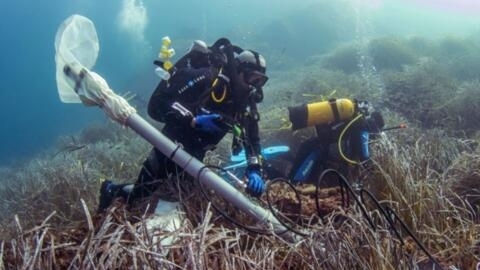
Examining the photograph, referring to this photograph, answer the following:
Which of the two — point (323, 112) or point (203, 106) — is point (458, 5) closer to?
point (323, 112)

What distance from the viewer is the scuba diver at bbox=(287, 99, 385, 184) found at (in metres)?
5.49

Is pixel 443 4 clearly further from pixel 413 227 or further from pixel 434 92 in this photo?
pixel 413 227

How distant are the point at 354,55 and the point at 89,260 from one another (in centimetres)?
1976

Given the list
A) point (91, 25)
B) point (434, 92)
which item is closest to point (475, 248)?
point (91, 25)

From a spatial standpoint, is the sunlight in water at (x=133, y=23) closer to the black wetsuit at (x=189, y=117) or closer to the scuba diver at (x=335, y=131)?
the scuba diver at (x=335, y=131)

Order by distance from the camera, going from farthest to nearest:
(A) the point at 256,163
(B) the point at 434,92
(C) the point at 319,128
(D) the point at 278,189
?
(B) the point at 434,92 < (C) the point at 319,128 < (D) the point at 278,189 < (A) the point at 256,163

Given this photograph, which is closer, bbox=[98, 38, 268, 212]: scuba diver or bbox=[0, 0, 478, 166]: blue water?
bbox=[98, 38, 268, 212]: scuba diver

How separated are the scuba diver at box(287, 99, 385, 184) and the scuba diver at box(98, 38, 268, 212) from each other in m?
1.30

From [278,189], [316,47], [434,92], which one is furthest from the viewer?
[316,47]

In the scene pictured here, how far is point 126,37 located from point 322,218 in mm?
60980

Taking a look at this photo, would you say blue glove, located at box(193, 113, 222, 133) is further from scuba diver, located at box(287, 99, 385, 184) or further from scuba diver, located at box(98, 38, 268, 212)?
scuba diver, located at box(287, 99, 385, 184)

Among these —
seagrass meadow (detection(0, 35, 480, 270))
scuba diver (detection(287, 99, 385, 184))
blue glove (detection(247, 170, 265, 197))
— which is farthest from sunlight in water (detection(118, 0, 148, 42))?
blue glove (detection(247, 170, 265, 197))

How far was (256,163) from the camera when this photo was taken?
13.7 feet

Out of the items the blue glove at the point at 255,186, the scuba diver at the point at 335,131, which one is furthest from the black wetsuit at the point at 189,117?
the scuba diver at the point at 335,131
